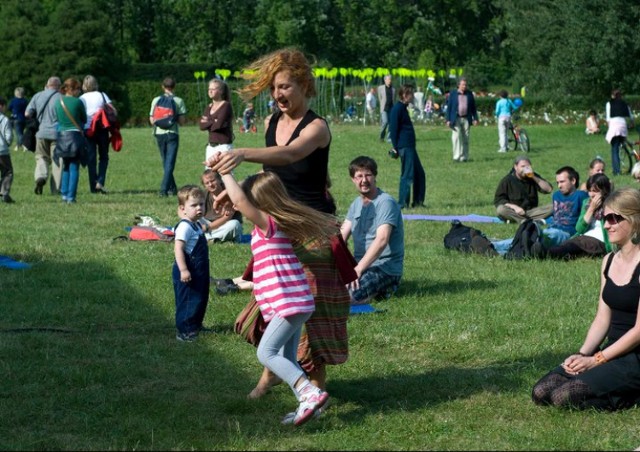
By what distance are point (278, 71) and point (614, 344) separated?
2267 millimetres

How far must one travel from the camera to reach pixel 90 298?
31.6ft

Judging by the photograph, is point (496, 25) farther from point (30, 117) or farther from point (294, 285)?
point (294, 285)

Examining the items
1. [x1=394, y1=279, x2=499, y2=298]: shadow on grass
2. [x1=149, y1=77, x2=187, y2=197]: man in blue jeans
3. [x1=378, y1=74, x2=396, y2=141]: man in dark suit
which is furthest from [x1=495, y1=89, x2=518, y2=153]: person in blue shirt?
[x1=394, y1=279, x2=499, y2=298]: shadow on grass

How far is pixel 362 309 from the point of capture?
358 inches

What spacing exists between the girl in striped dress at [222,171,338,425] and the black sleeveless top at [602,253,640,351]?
1553 millimetres

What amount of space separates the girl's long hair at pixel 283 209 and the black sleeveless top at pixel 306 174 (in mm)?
111

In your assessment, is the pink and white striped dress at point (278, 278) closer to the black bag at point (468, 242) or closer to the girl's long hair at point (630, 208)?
the girl's long hair at point (630, 208)

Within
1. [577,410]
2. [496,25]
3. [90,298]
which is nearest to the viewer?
[577,410]

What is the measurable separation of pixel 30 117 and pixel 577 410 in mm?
13810

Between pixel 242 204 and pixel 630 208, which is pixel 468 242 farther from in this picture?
pixel 242 204

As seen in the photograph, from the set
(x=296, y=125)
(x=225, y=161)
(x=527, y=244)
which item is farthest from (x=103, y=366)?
(x=527, y=244)

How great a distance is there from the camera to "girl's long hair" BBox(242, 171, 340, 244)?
5.80 m

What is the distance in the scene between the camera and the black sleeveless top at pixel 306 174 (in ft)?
19.7

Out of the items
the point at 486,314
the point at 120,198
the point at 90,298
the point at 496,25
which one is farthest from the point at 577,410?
the point at 496,25
